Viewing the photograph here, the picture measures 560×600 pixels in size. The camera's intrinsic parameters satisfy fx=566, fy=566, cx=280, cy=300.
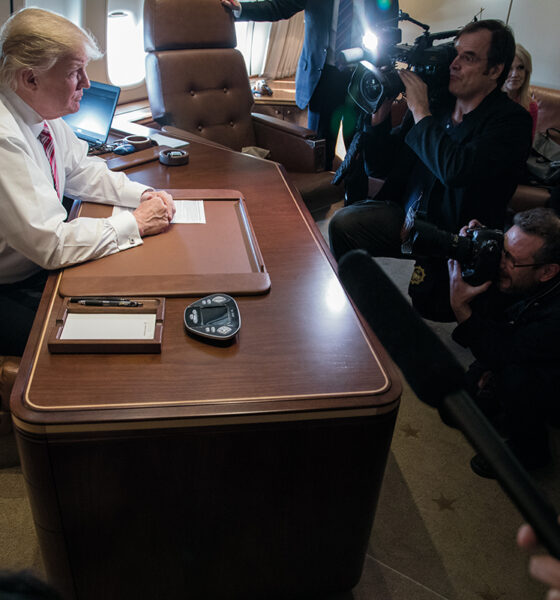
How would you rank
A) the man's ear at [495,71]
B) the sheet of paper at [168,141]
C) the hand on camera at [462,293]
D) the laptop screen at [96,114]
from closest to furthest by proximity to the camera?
1. the hand on camera at [462,293]
2. the man's ear at [495,71]
3. the laptop screen at [96,114]
4. the sheet of paper at [168,141]

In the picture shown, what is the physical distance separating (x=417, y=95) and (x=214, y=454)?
5.56 feet

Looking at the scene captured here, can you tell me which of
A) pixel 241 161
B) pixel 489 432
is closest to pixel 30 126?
pixel 241 161

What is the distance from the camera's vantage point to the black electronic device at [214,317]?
1.26m

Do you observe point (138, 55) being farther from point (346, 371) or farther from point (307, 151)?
point (346, 371)

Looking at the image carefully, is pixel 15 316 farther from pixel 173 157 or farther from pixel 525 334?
pixel 525 334

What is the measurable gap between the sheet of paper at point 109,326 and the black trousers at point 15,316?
39 cm

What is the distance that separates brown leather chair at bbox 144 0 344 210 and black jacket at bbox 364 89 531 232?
698 mm

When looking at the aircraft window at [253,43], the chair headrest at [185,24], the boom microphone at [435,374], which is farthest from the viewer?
the aircraft window at [253,43]

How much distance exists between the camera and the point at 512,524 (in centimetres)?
179

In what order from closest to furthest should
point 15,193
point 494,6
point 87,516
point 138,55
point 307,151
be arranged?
point 87,516 → point 15,193 → point 307,151 → point 138,55 → point 494,6

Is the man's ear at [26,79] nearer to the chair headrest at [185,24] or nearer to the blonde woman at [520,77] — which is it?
the chair headrest at [185,24]

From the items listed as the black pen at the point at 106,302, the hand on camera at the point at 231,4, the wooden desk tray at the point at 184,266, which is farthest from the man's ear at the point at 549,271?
the hand on camera at the point at 231,4

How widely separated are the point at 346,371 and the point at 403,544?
793 mm

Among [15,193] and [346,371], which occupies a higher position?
[15,193]
